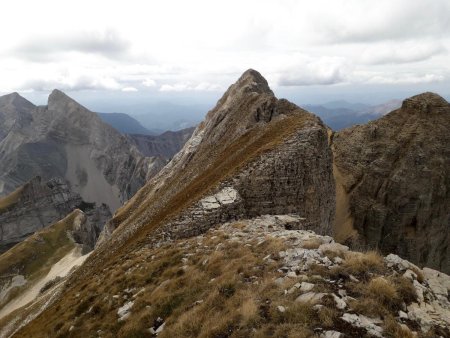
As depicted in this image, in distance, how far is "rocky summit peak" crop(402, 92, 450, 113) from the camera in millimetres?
64875

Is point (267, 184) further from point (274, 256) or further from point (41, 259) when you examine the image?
point (41, 259)

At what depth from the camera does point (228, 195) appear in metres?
33.2

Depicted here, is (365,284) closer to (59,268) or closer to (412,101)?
(412,101)

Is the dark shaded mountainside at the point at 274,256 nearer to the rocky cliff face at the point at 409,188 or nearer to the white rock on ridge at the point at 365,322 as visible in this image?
the white rock on ridge at the point at 365,322

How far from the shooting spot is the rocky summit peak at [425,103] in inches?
2554

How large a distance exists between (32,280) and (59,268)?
8.64m

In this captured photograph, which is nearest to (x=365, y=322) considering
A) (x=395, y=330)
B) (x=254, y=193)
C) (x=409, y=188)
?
(x=395, y=330)

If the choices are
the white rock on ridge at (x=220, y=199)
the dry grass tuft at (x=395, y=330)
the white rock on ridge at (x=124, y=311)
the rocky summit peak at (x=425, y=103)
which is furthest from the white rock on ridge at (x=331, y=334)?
the rocky summit peak at (x=425, y=103)

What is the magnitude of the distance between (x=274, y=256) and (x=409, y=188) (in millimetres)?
52985

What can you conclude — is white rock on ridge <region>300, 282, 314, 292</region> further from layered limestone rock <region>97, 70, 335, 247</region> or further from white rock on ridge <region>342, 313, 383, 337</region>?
layered limestone rock <region>97, 70, 335, 247</region>

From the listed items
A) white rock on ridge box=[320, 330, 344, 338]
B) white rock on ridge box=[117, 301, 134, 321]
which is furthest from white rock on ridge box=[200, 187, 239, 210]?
white rock on ridge box=[320, 330, 344, 338]

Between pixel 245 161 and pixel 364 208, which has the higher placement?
pixel 245 161

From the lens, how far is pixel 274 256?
18672mm

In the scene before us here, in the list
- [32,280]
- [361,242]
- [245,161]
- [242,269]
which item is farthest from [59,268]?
[242,269]
